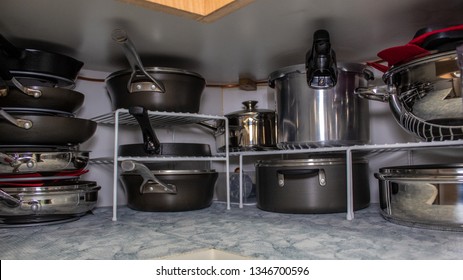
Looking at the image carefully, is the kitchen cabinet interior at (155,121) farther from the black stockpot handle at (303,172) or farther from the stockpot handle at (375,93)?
the stockpot handle at (375,93)

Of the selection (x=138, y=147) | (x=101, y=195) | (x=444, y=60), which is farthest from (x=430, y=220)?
(x=101, y=195)

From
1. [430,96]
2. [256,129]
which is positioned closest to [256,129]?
[256,129]

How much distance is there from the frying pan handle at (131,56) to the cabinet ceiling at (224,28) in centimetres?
7

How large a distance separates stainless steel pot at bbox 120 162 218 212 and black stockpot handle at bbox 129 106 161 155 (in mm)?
64

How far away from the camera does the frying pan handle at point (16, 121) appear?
84cm

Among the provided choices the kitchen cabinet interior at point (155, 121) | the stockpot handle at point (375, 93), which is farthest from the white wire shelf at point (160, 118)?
the stockpot handle at point (375, 93)

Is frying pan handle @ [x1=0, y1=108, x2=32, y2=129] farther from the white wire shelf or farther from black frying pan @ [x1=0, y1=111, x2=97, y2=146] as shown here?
the white wire shelf

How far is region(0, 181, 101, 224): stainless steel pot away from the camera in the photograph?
2.91 feet

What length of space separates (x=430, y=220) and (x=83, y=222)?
0.80 metres

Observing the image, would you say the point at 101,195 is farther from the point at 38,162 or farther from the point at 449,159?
the point at 449,159

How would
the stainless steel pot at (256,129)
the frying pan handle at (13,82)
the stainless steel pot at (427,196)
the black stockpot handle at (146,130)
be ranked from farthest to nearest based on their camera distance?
the stainless steel pot at (256,129), the black stockpot handle at (146,130), the frying pan handle at (13,82), the stainless steel pot at (427,196)

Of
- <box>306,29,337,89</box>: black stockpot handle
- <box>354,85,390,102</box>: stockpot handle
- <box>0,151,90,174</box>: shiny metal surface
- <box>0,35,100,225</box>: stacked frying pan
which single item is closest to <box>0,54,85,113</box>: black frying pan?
<box>0,35,100,225</box>: stacked frying pan

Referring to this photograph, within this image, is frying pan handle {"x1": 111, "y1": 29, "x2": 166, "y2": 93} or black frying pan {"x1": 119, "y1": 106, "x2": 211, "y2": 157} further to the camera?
black frying pan {"x1": 119, "y1": 106, "x2": 211, "y2": 157}

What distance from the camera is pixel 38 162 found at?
0.91 m
